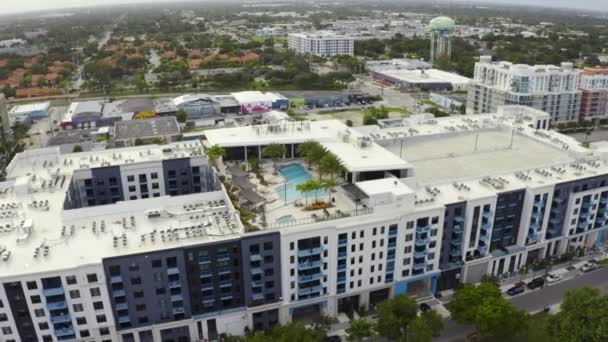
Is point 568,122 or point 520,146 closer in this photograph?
point 520,146

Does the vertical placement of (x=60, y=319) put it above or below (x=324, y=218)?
below

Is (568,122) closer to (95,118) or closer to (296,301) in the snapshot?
(296,301)

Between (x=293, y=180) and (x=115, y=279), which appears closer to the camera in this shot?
(x=115, y=279)

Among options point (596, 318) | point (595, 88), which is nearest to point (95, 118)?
point (596, 318)

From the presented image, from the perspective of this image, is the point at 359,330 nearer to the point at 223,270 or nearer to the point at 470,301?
the point at 470,301

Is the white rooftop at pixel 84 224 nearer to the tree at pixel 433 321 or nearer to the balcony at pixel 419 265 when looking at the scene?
the tree at pixel 433 321

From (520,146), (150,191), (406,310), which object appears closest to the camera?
(406,310)

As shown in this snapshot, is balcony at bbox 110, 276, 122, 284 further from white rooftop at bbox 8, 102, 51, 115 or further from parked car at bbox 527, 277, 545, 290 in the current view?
white rooftop at bbox 8, 102, 51, 115

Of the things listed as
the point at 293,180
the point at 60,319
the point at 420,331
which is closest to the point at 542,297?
the point at 420,331
